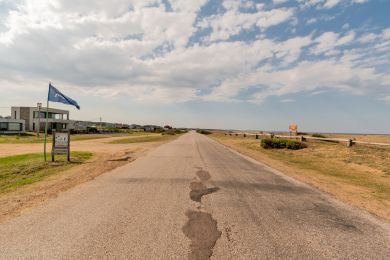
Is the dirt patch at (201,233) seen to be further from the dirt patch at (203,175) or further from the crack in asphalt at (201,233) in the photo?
the dirt patch at (203,175)

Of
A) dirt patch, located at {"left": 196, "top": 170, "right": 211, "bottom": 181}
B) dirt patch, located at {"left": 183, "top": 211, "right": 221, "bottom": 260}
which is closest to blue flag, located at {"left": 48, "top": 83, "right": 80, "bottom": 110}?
dirt patch, located at {"left": 196, "top": 170, "right": 211, "bottom": 181}

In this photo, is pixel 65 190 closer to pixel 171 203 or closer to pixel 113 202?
pixel 113 202

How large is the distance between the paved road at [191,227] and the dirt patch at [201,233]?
16 millimetres

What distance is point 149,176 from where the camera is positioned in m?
10.8

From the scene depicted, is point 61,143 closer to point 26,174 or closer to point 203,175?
point 26,174

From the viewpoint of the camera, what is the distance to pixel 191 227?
517cm

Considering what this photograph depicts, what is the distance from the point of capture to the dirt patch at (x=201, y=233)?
4.12 meters

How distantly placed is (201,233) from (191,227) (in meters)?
0.35

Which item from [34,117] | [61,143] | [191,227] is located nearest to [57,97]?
[61,143]

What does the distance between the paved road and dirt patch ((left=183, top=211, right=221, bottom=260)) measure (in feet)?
0.05

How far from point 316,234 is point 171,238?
2595 mm

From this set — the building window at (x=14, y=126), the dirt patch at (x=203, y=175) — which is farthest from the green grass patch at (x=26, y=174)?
the building window at (x=14, y=126)

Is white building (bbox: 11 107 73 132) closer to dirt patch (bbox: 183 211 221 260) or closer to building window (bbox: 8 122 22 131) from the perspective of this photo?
building window (bbox: 8 122 22 131)

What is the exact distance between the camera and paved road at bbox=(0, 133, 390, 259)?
4180mm
